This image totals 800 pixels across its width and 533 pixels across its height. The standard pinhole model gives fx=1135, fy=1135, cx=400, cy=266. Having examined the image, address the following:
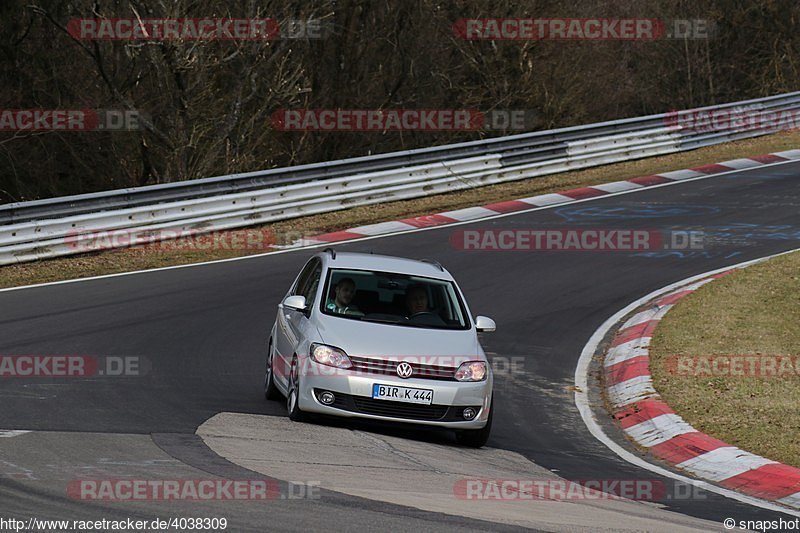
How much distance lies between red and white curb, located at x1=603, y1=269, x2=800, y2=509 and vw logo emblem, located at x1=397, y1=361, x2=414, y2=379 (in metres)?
2.47

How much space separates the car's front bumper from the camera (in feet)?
31.0

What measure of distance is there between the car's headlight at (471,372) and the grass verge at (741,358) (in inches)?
91.7

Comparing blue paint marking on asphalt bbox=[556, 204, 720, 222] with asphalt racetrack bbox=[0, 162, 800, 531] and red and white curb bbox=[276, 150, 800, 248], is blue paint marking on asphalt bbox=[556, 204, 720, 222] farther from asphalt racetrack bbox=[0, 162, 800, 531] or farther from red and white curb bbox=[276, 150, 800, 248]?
red and white curb bbox=[276, 150, 800, 248]

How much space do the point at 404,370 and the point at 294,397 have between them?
40.5 inches

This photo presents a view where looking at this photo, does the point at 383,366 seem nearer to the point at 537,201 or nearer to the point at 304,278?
the point at 304,278

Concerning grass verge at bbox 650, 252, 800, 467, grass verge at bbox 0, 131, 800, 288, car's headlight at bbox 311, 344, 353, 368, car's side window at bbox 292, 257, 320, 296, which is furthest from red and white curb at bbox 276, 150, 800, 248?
car's headlight at bbox 311, 344, 353, 368

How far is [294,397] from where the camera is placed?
9.81 m

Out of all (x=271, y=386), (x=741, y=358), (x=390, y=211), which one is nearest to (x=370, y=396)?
(x=271, y=386)

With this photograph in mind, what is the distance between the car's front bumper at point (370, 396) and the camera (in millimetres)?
9445

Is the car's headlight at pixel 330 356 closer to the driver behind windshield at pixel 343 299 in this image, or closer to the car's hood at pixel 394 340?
the car's hood at pixel 394 340

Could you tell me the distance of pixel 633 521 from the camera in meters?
7.20

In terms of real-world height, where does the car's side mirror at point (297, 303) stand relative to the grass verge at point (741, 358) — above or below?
above

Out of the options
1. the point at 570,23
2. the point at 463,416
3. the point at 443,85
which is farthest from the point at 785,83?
the point at 463,416

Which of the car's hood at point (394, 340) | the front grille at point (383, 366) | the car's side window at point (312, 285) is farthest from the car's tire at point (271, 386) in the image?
the front grille at point (383, 366)
